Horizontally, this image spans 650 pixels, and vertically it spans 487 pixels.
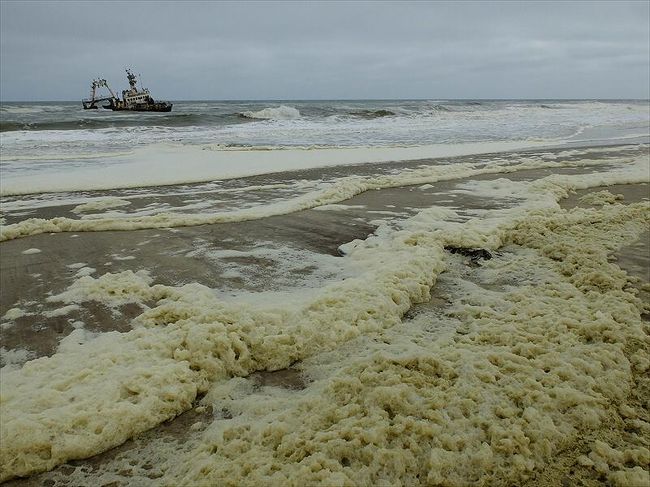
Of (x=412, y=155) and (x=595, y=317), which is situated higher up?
(x=412, y=155)

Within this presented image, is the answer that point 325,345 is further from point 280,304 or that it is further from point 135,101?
point 135,101

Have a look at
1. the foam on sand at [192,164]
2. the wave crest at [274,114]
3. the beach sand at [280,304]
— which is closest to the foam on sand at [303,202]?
the beach sand at [280,304]

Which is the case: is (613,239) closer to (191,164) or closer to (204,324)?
(204,324)

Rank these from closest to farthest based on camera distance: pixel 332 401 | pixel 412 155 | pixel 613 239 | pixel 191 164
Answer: pixel 332 401 → pixel 613 239 → pixel 191 164 → pixel 412 155

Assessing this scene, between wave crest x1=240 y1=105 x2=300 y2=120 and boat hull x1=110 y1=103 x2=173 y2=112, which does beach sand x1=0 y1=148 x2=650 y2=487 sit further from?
boat hull x1=110 y1=103 x2=173 y2=112

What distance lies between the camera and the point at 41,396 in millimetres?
2566

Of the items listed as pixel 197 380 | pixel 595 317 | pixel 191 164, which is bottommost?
pixel 197 380

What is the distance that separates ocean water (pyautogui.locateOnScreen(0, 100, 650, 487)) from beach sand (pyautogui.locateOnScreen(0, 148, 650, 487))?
0.01m

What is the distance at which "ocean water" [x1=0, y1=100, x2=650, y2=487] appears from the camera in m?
2.19

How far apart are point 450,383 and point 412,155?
12.2 m

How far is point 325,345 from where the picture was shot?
10.4ft

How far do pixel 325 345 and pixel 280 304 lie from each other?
62 cm

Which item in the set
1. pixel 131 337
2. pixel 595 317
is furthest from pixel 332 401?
pixel 595 317

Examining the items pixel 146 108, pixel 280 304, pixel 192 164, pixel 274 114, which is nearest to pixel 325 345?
pixel 280 304
